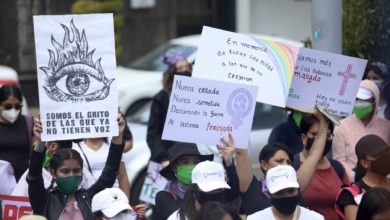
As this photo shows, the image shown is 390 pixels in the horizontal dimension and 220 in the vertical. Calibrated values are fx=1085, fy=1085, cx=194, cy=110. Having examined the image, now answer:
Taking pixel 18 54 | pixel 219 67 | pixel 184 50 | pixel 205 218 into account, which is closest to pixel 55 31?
pixel 219 67

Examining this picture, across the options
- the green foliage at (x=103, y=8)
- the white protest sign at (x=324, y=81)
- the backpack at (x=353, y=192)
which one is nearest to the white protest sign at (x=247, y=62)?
the white protest sign at (x=324, y=81)

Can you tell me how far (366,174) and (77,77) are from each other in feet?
6.81

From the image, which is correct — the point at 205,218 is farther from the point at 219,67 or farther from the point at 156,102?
the point at 156,102

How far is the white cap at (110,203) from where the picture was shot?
6.68 meters

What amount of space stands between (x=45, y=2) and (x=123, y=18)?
200cm

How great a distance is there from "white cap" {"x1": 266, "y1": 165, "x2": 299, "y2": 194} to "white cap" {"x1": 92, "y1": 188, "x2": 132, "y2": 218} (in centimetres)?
90

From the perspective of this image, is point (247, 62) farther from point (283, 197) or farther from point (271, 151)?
point (283, 197)

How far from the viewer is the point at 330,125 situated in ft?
25.5

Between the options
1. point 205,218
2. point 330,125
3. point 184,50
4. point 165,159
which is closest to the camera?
point 205,218

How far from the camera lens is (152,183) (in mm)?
10000

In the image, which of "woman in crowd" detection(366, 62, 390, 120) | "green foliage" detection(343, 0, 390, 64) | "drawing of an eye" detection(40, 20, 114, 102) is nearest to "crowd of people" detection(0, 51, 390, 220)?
"drawing of an eye" detection(40, 20, 114, 102)

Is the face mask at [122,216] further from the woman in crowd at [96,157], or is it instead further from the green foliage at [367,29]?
the green foliage at [367,29]

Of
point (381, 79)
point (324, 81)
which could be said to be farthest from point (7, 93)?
point (381, 79)

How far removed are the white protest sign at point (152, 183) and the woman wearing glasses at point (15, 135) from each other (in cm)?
148
